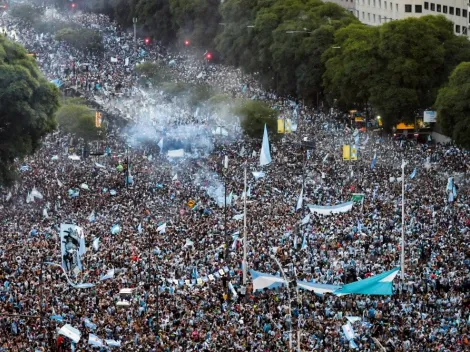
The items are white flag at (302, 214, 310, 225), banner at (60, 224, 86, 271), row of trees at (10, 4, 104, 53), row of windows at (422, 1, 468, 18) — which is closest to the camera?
banner at (60, 224, 86, 271)

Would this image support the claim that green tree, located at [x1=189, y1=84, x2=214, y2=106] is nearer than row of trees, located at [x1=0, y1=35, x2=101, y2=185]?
No

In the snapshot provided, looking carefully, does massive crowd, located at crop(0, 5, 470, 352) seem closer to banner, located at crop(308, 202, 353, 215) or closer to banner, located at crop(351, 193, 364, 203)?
banner, located at crop(308, 202, 353, 215)

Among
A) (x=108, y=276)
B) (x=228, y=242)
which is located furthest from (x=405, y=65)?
(x=108, y=276)

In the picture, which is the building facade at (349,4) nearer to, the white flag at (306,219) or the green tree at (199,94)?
the green tree at (199,94)

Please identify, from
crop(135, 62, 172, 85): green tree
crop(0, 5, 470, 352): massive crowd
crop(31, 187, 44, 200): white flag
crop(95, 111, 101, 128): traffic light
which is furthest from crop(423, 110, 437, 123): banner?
crop(135, 62, 172, 85): green tree

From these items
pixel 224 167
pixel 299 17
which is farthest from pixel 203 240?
pixel 299 17

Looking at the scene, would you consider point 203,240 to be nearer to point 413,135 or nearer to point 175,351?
point 175,351

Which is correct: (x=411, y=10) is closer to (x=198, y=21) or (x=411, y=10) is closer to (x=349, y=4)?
(x=349, y=4)
